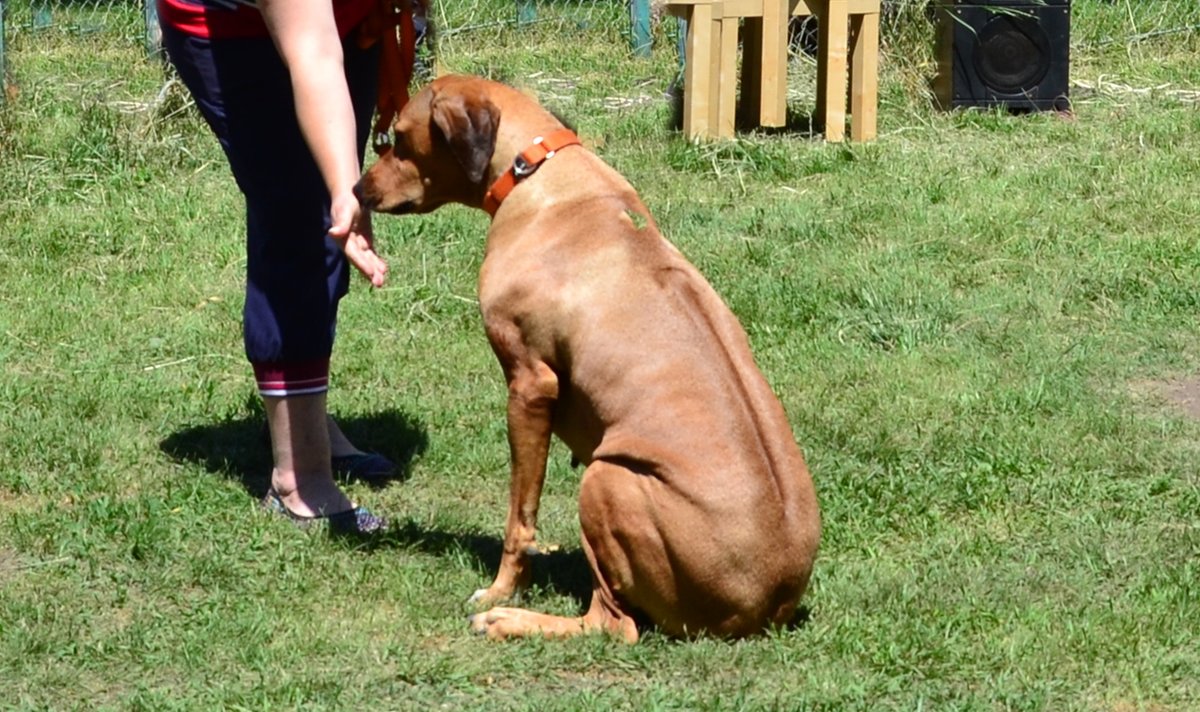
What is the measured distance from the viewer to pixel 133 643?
4.00 metres

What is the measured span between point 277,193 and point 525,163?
809 millimetres

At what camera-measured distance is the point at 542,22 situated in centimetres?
1273

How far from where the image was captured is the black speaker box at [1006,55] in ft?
32.8

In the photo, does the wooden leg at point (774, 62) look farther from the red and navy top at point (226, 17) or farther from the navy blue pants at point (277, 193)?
the red and navy top at point (226, 17)

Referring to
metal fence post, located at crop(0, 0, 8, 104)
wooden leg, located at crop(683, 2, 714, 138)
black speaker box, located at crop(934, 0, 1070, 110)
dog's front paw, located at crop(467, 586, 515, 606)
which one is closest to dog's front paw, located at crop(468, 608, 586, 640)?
dog's front paw, located at crop(467, 586, 515, 606)

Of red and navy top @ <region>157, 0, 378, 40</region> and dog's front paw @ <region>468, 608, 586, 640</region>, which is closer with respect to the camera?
dog's front paw @ <region>468, 608, 586, 640</region>

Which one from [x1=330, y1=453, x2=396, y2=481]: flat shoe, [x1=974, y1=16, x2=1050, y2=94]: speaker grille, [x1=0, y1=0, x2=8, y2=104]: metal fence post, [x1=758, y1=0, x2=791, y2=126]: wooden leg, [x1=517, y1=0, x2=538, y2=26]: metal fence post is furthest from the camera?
[x1=517, y1=0, x2=538, y2=26]: metal fence post

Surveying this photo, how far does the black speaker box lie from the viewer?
9992 millimetres

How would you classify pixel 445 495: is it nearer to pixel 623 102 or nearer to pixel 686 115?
pixel 686 115

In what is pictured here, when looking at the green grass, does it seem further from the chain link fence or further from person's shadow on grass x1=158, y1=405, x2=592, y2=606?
the chain link fence

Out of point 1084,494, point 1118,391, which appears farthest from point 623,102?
point 1084,494

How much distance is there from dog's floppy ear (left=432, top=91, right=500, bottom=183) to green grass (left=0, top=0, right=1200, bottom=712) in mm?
1104

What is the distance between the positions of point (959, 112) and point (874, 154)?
1.27m

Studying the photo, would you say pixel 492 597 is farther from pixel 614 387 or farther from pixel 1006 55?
pixel 1006 55
